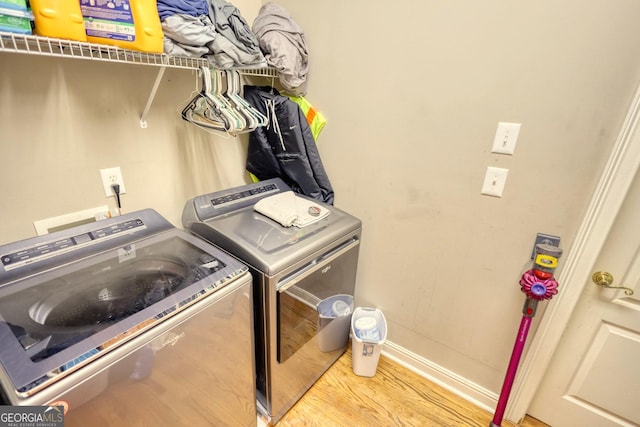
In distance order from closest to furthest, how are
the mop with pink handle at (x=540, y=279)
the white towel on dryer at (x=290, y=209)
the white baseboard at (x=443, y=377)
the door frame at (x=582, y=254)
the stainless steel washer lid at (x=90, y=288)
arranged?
1. the stainless steel washer lid at (x=90, y=288)
2. the door frame at (x=582, y=254)
3. the mop with pink handle at (x=540, y=279)
4. the white towel on dryer at (x=290, y=209)
5. the white baseboard at (x=443, y=377)

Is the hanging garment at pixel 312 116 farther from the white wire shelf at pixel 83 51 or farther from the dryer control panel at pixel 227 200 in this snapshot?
the white wire shelf at pixel 83 51

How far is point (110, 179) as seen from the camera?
1.29 meters

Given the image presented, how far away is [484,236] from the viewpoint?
54.3 inches

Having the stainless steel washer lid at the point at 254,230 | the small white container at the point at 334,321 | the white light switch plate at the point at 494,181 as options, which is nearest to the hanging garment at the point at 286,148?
the stainless steel washer lid at the point at 254,230

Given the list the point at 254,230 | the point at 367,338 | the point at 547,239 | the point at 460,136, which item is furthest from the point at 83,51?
the point at 547,239

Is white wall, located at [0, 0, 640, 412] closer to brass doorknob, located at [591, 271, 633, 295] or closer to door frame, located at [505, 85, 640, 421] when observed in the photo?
door frame, located at [505, 85, 640, 421]

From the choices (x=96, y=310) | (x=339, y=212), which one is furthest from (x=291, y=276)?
(x=96, y=310)

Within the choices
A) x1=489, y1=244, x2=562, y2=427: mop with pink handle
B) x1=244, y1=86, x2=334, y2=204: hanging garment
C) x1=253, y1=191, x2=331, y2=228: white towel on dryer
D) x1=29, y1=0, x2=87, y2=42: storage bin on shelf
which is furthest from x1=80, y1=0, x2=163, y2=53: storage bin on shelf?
x1=489, y1=244, x2=562, y2=427: mop with pink handle

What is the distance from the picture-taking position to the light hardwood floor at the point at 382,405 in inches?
59.1

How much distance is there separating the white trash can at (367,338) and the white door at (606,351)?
78 cm

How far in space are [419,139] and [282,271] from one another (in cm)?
87

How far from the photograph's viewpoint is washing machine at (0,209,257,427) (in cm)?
70

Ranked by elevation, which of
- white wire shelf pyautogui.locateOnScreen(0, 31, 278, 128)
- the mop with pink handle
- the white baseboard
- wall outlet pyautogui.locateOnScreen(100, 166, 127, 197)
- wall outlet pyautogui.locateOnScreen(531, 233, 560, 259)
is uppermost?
white wire shelf pyautogui.locateOnScreen(0, 31, 278, 128)

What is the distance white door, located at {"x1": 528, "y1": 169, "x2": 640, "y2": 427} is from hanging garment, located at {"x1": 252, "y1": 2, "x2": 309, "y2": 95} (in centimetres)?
145
